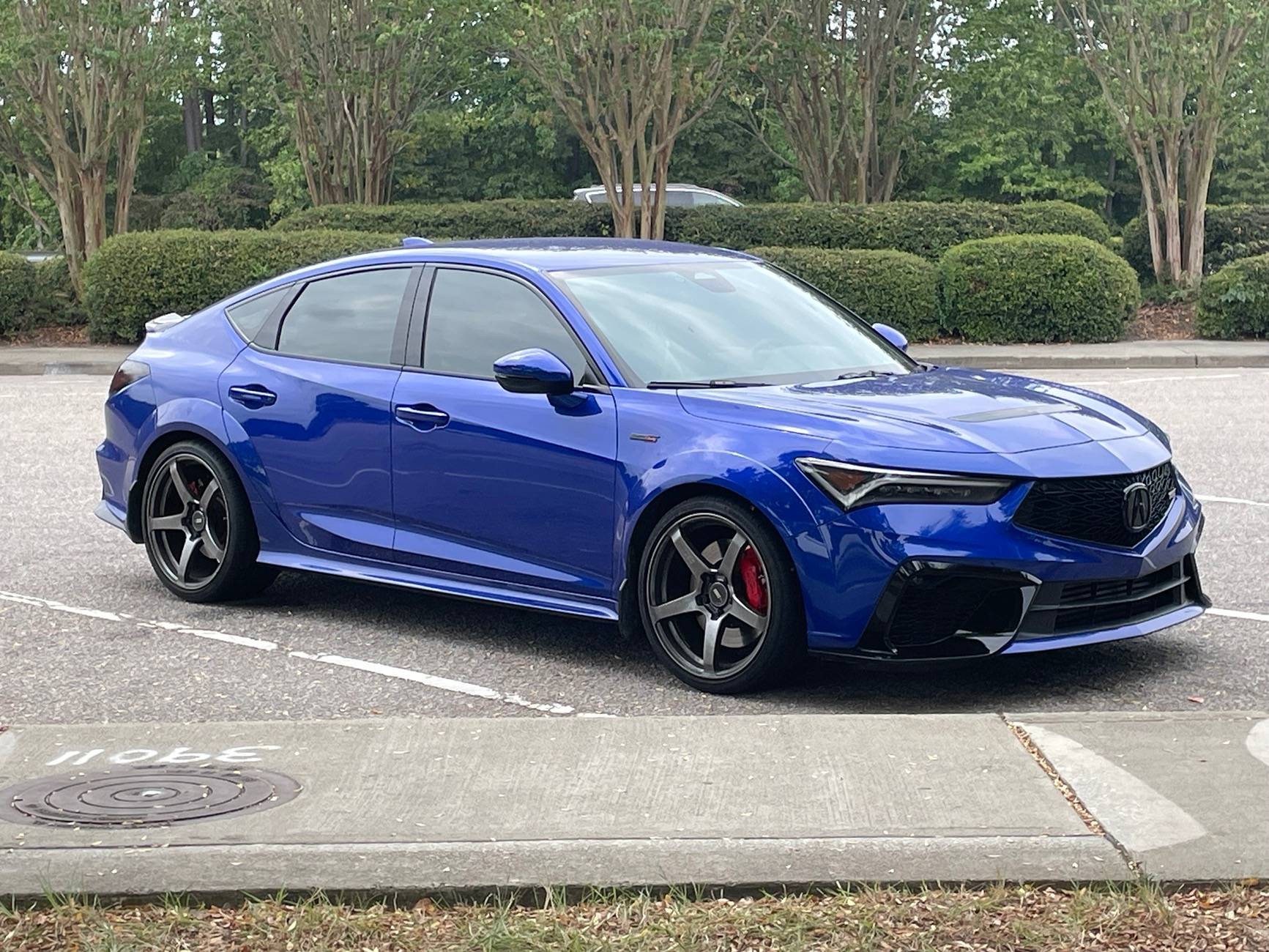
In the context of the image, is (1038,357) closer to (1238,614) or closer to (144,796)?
(1238,614)

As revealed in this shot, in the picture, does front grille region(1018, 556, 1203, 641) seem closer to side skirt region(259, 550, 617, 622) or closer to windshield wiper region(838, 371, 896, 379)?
windshield wiper region(838, 371, 896, 379)

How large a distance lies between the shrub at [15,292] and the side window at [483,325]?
18336 millimetres

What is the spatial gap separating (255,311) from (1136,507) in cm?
383

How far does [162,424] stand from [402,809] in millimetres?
3649

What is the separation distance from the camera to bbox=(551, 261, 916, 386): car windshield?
6734mm

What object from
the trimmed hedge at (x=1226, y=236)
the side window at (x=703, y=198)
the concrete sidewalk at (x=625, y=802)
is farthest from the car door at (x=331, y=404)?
the side window at (x=703, y=198)

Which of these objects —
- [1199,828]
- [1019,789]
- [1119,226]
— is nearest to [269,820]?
[1019,789]

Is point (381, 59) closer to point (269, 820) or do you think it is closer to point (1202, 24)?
point (1202, 24)

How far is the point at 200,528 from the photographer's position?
7.88 metres

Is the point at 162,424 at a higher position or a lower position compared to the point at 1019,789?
higher

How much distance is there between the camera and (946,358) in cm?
2133

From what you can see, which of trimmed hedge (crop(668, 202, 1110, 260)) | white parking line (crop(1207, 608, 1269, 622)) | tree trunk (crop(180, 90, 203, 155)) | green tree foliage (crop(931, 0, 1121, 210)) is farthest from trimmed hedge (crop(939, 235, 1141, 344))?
tree trunk (crop(180, 90, 203, 155))

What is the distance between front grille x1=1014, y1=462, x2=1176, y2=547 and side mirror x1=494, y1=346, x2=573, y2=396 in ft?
5.46

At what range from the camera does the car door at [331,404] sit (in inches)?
283
